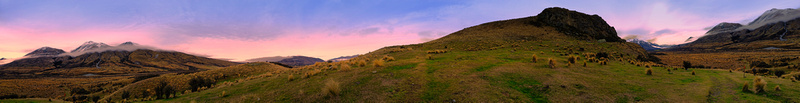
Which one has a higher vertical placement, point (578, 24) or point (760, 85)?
point (578, 24)

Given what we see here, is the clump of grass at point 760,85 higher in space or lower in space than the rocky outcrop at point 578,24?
lower

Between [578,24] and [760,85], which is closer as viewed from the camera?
[760,85]

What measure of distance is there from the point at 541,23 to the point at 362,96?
43.8 m

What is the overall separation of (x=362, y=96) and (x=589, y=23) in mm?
45047

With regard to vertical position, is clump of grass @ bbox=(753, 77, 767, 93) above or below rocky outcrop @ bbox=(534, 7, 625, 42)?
below

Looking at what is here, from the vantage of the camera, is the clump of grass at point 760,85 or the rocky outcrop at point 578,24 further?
the rocky outcrop at point 578,24

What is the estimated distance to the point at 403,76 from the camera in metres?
11.1

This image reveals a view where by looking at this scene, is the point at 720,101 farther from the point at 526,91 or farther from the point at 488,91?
the point at 488,91

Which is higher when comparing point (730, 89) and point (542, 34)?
point (542, 34)

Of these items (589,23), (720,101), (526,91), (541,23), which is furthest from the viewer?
(541,23)

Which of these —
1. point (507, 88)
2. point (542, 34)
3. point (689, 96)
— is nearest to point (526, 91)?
point (507, 88)

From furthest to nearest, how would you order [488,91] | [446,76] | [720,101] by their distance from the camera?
[446,76], [488,91], [720,101]

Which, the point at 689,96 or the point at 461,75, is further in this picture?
the point at 461,75

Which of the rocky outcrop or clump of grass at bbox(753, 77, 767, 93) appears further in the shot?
the rocky outcrop
